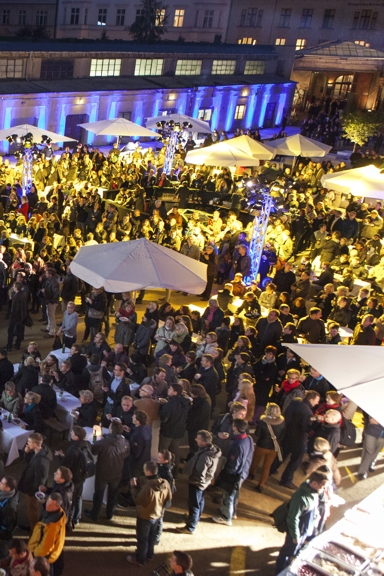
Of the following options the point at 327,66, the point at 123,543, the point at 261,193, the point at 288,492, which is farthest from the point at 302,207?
the point at 327,66

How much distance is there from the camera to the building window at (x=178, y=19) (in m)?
53.6

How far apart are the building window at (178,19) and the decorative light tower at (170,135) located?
31.0 m

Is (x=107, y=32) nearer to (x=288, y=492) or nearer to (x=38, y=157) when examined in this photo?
(x=38, y=157)

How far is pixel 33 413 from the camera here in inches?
373

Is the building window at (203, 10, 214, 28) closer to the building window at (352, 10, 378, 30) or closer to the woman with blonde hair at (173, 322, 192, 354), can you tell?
the building window at (352, 10, 378, 30)

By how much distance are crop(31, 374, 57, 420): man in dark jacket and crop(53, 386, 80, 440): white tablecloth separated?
0.84 feet

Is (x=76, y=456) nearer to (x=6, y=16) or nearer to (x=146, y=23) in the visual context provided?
(x=146, y=23)

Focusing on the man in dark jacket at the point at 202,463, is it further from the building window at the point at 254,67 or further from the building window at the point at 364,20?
the building window at the point at 364,20

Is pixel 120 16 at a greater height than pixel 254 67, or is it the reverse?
pixel 120 16

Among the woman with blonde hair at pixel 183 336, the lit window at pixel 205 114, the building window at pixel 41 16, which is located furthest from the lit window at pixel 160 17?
the woman with blonde hair at pixel 183 336

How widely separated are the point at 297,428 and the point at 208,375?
1621 mm

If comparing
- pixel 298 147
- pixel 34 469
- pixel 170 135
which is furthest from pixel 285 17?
pixel 34 469

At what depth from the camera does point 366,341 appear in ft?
41.4

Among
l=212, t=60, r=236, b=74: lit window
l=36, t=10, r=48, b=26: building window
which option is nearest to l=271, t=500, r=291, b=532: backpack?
l=212, t=60, r=236, b=74: lit window
